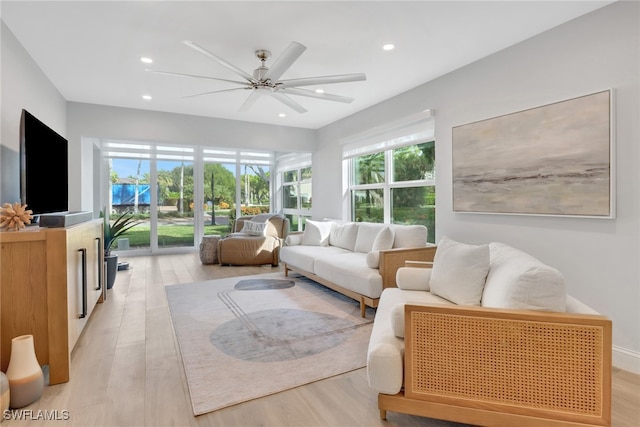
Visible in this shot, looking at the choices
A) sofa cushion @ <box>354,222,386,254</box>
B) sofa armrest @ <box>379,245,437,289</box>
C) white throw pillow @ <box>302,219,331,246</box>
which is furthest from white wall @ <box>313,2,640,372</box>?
white throw pillow @ <box>302,219,331,246</box>

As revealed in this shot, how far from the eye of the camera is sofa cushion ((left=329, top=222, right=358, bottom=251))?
4418mm

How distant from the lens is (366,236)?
164 inches

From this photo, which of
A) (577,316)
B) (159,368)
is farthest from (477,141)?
(159,368)

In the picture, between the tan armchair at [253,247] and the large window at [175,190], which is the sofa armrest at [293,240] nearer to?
the tan armchair at [253,247]

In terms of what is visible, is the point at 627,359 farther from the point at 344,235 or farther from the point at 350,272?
the point at 344,235

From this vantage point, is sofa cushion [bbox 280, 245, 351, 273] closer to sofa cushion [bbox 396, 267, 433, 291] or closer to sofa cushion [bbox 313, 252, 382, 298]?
sofa cushion [bbox 313, 252, 382, 298]

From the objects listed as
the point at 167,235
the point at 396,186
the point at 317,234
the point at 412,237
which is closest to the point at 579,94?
the point at 412,237

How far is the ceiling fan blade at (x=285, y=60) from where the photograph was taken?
2340 millimetres

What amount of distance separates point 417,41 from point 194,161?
5541mm

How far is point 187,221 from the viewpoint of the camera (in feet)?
23.1

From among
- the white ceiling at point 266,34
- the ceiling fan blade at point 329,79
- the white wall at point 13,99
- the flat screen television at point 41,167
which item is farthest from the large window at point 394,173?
the white wall at point 13,99

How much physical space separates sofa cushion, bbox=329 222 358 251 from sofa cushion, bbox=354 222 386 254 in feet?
0.42

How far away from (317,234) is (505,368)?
350cm

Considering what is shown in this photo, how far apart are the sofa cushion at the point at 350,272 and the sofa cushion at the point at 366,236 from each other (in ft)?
0.35
